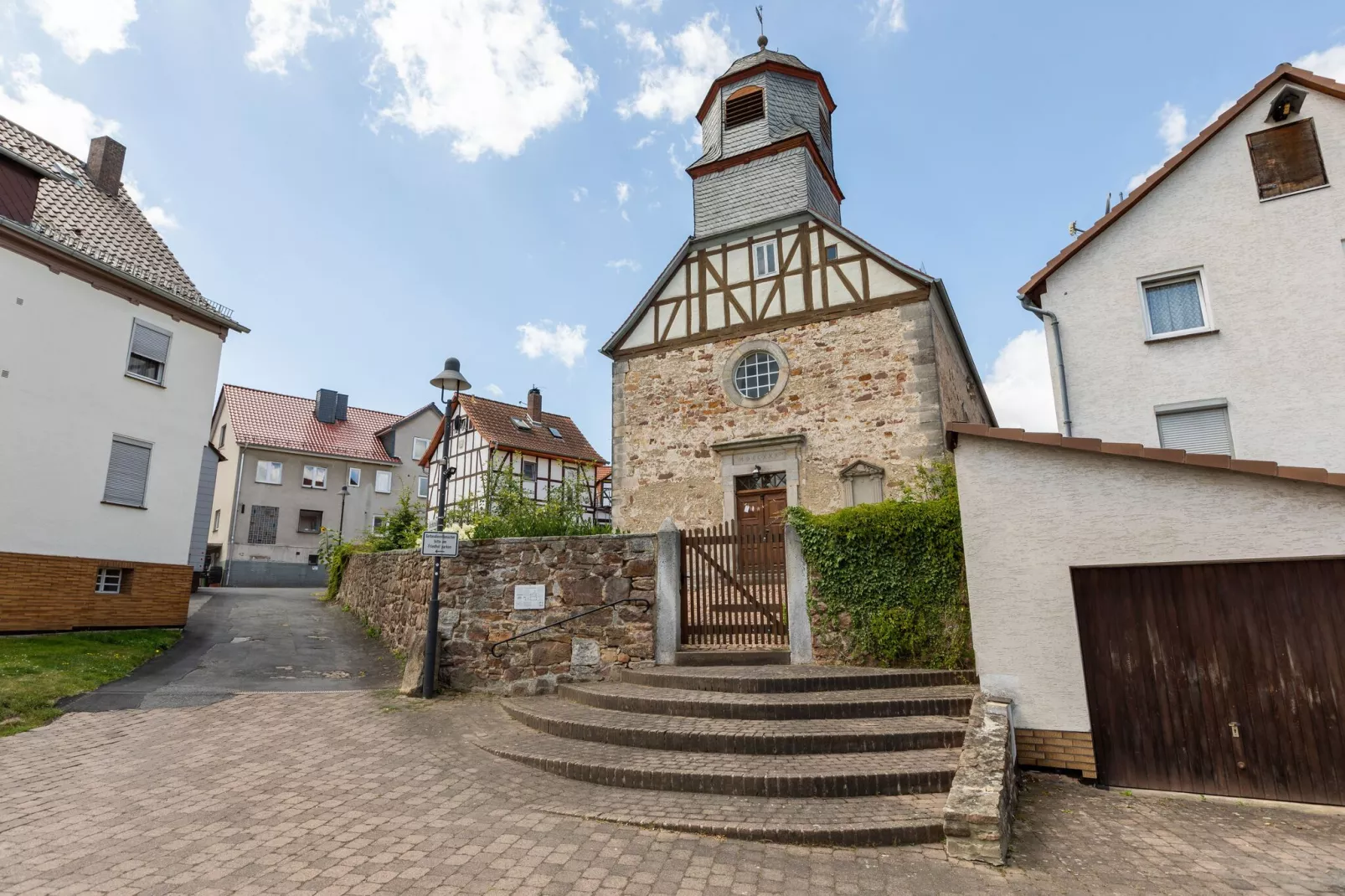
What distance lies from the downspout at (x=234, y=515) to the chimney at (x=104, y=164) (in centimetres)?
1629

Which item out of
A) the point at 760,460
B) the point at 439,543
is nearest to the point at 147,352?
the point at 439,543

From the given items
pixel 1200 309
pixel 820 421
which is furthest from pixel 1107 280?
pixel 820 421

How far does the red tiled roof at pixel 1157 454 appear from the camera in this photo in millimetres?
5687

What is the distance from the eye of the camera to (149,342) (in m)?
14.3

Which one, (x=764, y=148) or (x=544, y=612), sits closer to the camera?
(x=544, y=612)

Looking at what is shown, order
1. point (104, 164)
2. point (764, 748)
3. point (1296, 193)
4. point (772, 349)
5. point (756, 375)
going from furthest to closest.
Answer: point (104, 164) < point (756, 375) < point (772, 349) < point (1296, 193) < point (764, 748)

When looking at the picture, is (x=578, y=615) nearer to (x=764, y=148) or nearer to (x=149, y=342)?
(x=149, y=342)

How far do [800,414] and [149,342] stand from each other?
535 inches

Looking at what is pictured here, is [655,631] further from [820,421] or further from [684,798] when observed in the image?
[820,421]

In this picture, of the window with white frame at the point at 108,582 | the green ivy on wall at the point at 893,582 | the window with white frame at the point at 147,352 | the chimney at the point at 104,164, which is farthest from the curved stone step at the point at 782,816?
the chimney at the point at 104,164

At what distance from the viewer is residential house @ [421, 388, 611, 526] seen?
2948 cm

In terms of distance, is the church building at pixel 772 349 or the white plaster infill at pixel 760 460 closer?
the church building at pixel 772 349

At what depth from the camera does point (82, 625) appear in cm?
1255

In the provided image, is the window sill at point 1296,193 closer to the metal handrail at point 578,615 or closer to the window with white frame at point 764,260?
the window with white frame at point 764,260
